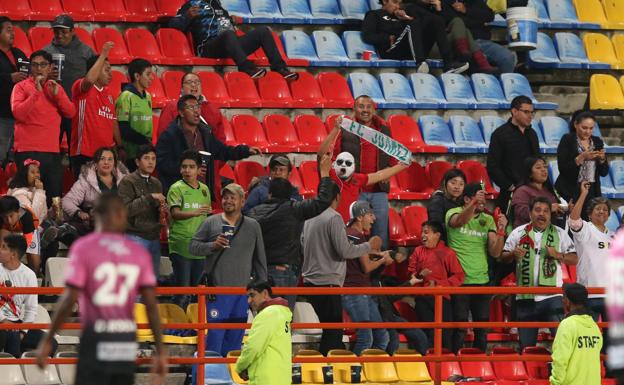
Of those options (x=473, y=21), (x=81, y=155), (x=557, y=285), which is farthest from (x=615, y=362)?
(x=473, y=21)

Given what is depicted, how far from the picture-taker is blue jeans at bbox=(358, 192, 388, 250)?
15.7 m

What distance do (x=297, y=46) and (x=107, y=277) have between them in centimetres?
1015

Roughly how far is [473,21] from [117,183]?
691cm

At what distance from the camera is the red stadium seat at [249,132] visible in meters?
17.3

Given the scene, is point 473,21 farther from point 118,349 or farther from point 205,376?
point 118,349

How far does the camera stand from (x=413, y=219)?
16.8 m

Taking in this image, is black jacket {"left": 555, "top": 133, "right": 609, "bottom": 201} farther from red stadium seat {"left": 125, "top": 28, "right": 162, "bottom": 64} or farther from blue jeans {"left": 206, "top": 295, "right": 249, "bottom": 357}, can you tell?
blue jeans {"left": 206, "top": 295, "right": 249, "bottom": 357}

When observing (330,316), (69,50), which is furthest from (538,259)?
(69,50)

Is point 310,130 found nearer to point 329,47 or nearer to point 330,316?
point 329,47

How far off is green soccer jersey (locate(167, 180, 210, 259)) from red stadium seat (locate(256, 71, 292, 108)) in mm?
3661

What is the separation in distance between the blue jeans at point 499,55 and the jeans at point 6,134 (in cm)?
678

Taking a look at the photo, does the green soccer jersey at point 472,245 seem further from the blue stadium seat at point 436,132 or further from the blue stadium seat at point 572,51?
the blue stadium seat at point 572,51

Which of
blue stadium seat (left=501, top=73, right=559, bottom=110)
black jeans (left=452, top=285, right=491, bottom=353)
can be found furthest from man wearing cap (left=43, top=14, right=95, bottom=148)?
blue stadium seat (left=501, top=73, right=559, bottom=110)

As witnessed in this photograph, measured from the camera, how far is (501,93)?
1944 centimetres
